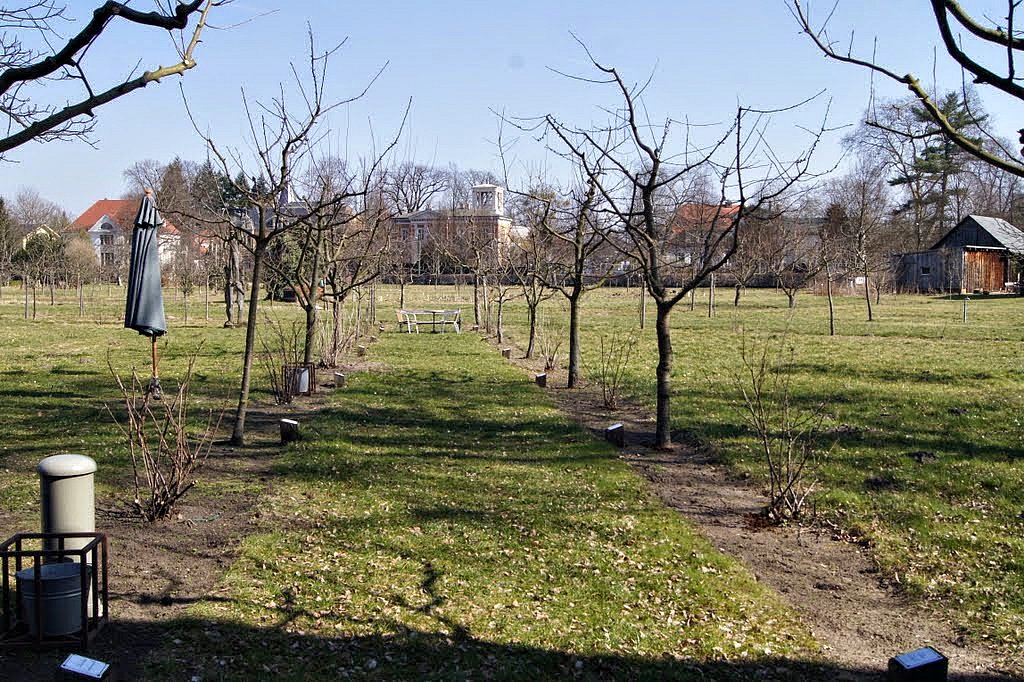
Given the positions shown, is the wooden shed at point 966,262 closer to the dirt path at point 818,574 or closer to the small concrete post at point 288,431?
the dirt path at point 818,574

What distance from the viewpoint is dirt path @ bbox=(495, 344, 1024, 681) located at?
486cm

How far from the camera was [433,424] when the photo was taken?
11016 mm

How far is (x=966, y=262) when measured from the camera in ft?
164

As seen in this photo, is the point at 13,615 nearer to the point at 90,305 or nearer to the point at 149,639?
the point at 149,639

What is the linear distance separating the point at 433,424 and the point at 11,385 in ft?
23.9

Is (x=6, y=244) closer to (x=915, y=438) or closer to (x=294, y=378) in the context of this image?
(x=294, y=378)

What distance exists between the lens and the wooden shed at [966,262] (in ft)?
164

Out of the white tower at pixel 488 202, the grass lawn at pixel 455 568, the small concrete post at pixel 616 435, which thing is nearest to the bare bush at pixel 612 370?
the grass lawn at pixel 455 568

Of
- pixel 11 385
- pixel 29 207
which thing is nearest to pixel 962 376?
pixel 11 385

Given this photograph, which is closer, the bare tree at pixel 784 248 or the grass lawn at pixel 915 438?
the grass lawn at pixel 915 438

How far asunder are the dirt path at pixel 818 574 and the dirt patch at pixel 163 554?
3.65 metres

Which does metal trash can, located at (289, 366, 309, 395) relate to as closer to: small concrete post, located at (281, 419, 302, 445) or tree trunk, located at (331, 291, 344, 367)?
tree trunk, located at (331, 291, 344, 367)

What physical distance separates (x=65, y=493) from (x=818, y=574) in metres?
4.83

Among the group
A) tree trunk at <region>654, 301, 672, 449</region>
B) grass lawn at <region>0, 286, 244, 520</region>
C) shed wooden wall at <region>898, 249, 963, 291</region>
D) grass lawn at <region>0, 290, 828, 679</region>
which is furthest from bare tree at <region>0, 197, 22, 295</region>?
shed wooden wall at <region>898, 249, 963, 291</region>
